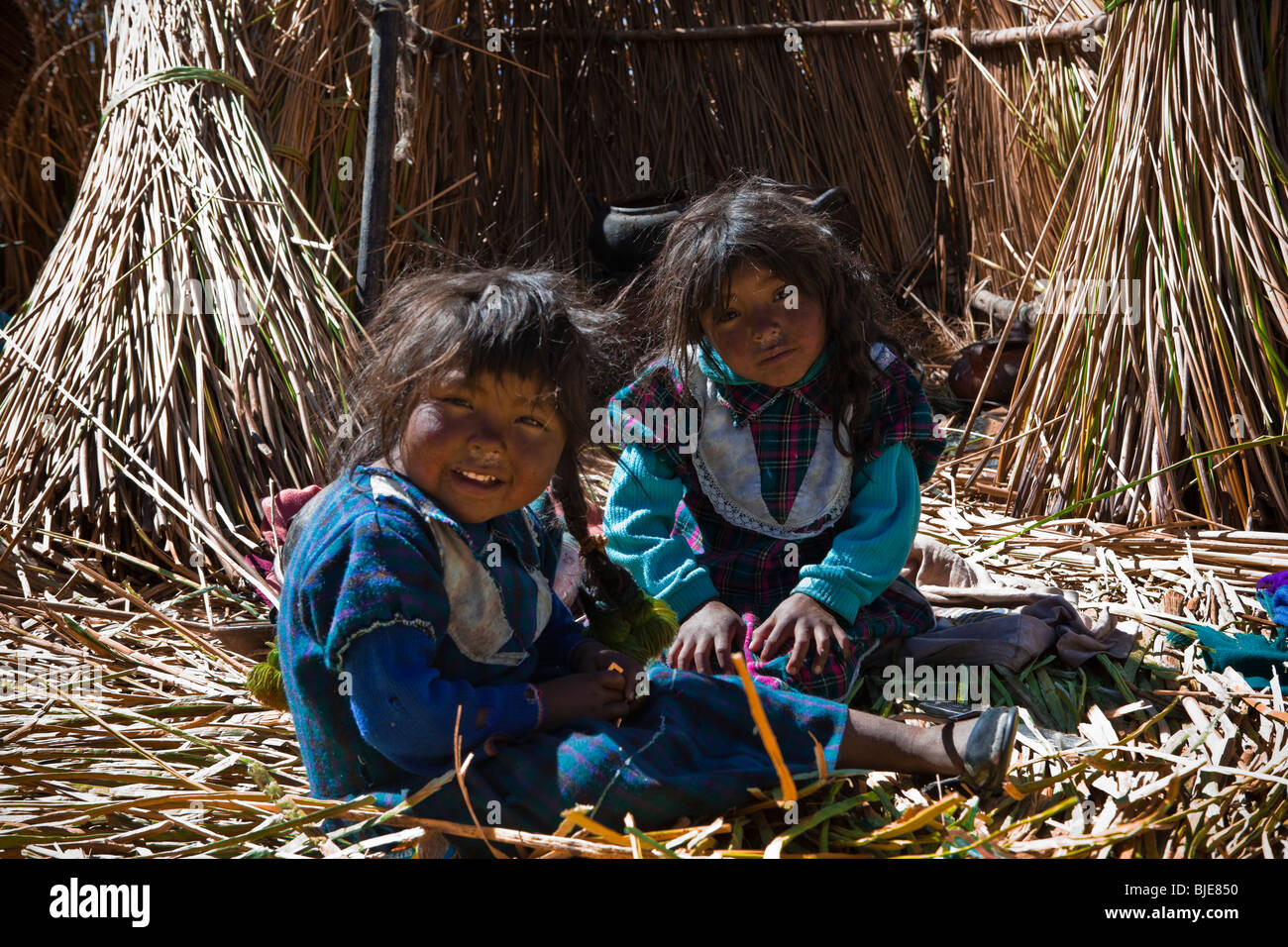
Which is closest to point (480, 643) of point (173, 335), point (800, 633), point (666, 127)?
point (800, 633)

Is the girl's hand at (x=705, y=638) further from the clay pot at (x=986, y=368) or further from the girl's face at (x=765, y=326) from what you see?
the clay pot at (x=986, y=368)

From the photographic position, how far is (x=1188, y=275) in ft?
7.83

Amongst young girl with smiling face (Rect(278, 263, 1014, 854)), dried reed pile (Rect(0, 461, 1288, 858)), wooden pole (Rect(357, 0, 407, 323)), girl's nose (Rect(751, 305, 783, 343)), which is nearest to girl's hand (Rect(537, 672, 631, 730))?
young girl with smiling face (Rect(278, 263, 1014, 854))

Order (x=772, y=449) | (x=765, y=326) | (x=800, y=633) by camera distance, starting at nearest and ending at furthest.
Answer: (x=800, y=633)
(x=765, y=326)
(x=772, y=449)

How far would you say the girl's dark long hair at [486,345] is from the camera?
4.26 ft

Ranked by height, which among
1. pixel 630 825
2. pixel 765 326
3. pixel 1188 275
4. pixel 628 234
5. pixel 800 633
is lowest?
pixel 630 825

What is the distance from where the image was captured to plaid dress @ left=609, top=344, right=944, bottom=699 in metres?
1.86

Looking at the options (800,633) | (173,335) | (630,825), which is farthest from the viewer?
(173,335)

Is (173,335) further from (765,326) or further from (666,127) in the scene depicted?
(666,127)

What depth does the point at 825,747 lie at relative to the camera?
56.1 inches

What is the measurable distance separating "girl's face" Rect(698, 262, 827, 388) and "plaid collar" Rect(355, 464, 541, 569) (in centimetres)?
45

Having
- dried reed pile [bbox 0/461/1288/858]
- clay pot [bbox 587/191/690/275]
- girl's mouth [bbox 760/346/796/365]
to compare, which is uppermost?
clay pot [bbox 587/191/690/275]

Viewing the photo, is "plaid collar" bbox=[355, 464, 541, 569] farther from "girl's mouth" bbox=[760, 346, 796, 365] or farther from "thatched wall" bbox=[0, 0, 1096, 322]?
"thatched wall" bbox=[0, 0, 1096, 322]

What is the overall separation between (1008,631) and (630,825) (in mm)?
912
